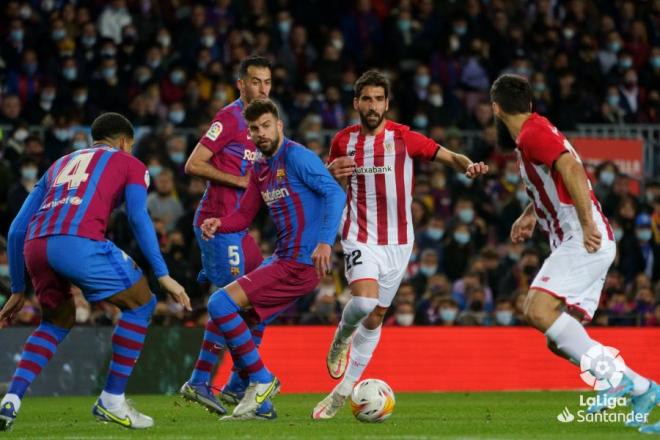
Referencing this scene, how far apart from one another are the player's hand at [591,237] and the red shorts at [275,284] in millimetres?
2177

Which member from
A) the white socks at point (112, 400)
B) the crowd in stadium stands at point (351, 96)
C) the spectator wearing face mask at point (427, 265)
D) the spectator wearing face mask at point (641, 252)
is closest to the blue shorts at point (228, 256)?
the white socks at point (112, 400)

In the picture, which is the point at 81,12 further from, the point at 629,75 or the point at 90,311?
the point at 629,75

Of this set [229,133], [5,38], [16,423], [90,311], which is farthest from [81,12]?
[16,423]

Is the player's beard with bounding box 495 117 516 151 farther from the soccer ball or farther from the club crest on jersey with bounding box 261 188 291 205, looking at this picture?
the soccer ball

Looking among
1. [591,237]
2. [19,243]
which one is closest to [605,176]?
[591,237]

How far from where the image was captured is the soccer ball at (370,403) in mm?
9617

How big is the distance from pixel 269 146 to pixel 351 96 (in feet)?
32.5

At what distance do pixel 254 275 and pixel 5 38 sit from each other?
10.2 meters

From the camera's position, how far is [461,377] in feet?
51.2

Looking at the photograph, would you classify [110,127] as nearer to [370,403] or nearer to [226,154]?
[226,154]

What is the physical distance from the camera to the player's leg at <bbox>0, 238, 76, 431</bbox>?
883cm

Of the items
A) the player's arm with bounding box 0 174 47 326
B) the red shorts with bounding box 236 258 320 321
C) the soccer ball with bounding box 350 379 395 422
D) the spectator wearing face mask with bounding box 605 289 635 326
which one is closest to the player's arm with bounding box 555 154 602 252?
the soccer ball with bounding box 350 379 395 422

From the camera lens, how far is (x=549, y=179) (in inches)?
342

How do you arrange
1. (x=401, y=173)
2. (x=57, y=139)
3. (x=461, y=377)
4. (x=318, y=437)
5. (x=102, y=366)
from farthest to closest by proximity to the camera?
(x=57, y=139) < (x=461, y=377) < (x=102, y=366) < (x=401, y=173) < (x=318, y=437)
